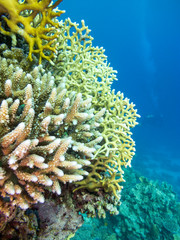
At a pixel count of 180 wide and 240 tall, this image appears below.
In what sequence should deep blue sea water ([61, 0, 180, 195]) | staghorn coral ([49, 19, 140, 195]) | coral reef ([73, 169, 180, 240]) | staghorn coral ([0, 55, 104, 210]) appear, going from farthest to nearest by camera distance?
deep blue sea water ([61, 0, 180, 195])
coral reef ([73, 169, 180, 240])
staghorn coral ([49, 19, 140, 195])
staghorn coral ([0, 55, 104, 210])

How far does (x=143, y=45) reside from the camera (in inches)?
5133

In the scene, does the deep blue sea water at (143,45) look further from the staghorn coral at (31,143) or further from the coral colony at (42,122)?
the staghorn coral at (31,143)

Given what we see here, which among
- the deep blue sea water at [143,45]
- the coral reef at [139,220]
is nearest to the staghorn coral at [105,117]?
the coral reef at [139,220]

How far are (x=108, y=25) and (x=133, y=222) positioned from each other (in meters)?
163

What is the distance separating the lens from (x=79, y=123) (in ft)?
8.42

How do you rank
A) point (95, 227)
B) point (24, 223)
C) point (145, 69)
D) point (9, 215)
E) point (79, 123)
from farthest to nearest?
point (145, 69) < point (95, 227) < point (79, 123) < point (24, 223) < point (9, 215)

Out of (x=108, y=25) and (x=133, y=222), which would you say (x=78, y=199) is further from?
(x=108, y=25)

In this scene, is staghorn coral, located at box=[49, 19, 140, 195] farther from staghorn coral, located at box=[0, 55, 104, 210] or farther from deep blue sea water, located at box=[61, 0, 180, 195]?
deep blue sea water, located at box=[61, 0, 180, 195]

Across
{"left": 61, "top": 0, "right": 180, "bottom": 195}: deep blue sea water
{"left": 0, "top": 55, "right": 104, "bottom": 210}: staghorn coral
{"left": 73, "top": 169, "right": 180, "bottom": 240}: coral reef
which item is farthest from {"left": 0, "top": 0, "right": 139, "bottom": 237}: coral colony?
{"left": 61, "top": 0, "right": 180, "bottom": 195}: deep blue sea water

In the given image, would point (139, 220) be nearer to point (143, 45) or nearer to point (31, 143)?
point (31, 143)

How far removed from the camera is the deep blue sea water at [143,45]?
108 metres

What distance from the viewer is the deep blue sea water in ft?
356

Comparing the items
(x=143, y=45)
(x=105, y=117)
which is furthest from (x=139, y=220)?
(x=143, y=45)

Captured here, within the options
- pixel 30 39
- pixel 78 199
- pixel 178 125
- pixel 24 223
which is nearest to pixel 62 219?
pixel 78 199
